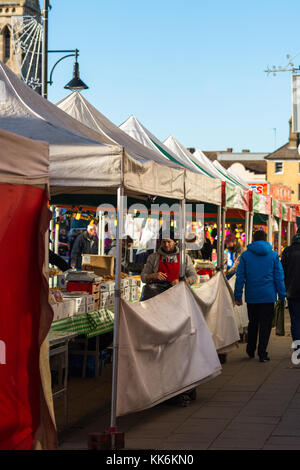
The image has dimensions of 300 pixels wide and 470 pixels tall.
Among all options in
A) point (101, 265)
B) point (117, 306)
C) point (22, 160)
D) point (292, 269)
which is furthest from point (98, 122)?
point (22, 160)

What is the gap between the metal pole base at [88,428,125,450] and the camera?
6555 millimetres

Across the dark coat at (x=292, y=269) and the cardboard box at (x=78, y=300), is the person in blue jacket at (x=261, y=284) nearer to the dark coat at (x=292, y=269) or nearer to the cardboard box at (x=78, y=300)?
the dark coat at (x=292, y=269)

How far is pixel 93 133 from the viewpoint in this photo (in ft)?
29.7

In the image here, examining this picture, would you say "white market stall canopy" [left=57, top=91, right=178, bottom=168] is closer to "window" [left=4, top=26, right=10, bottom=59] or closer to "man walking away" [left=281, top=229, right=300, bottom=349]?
"man walking away" [left=281, top=229, right=300, bottom=349]

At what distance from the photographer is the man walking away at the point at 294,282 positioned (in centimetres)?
1212

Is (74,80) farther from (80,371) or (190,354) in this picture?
(190,354)

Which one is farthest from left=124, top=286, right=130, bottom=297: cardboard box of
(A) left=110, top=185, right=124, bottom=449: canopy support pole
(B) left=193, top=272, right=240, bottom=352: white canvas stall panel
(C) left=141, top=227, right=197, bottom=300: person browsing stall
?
(A) left=110, top=185, right=124, bottom=449: canopy support pole

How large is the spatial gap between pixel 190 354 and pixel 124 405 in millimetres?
1899

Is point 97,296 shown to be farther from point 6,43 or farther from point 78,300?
point 6,43

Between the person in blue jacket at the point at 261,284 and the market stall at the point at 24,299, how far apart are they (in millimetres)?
6428

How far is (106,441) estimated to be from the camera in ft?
21.6

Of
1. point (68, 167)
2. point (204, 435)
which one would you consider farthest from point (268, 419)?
point (68, 167)

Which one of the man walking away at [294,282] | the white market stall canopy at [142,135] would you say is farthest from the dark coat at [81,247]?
the man walking away at [294,282]

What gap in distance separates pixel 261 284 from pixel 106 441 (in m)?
5.80
